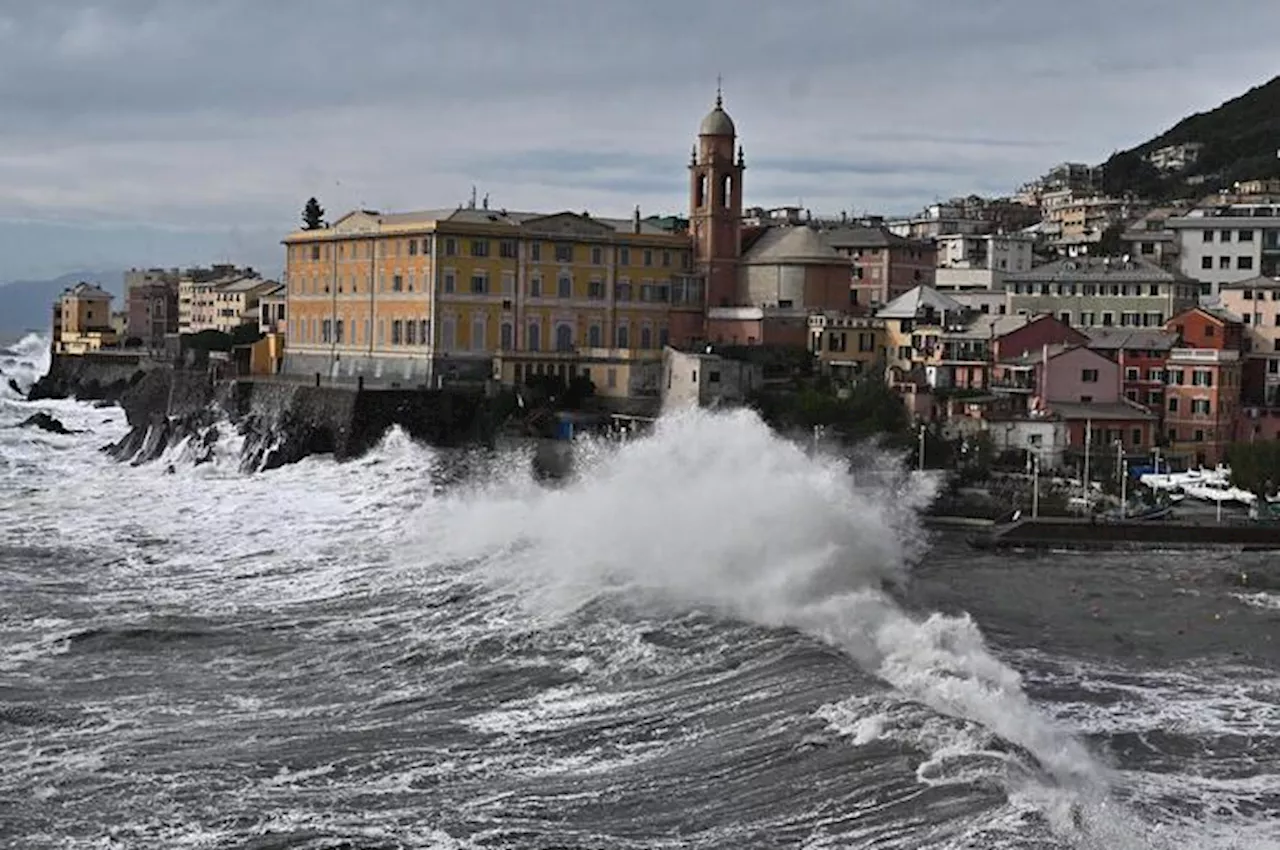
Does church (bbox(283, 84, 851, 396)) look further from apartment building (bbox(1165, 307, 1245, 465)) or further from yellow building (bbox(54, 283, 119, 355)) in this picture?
yellow building (bbox(54, 283, 119, 355))

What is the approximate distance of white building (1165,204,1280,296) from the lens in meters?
70.5

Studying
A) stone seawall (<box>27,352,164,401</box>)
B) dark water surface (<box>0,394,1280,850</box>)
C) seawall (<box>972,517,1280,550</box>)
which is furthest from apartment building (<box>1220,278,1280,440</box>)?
stone seawall (<box>27,352,164,401</box>)

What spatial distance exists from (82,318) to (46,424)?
44.9 meters

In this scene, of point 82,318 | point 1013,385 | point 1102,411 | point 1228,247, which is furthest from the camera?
point 82,318

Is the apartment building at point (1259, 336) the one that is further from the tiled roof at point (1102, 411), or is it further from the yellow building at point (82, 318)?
the yellow building at point (82, 318)

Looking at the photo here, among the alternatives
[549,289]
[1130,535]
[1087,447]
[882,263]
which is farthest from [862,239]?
[1130,535]

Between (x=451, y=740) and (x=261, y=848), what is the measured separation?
12.9ft

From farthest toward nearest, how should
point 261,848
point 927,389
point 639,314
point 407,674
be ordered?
1. point 639,314
2. point 927,389
3. point 407,674
4. point 261,848

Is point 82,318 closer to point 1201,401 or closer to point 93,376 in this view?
point 93,376

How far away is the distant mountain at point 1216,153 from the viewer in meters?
120

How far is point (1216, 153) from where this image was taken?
131 metres

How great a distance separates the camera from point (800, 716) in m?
19.1

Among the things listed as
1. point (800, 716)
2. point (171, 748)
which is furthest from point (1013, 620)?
point (171, 748)

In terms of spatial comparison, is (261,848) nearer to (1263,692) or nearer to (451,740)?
(451,740)
